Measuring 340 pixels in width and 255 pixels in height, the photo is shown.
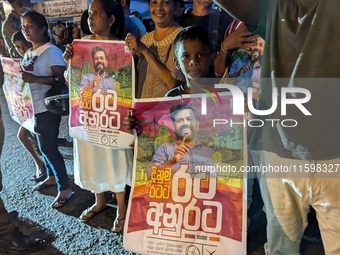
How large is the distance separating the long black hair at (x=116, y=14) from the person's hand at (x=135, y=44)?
0.07 meters

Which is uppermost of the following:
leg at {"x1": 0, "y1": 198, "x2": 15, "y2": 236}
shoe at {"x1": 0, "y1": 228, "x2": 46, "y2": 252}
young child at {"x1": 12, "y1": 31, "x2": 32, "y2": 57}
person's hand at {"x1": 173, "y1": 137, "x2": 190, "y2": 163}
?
young child at {"x1": 12, "y1": 31, "x2": 32, "y2": 57}

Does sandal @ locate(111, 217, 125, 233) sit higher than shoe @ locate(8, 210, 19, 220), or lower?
higher

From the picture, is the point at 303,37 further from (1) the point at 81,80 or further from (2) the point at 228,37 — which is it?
(1) the point at 81,80

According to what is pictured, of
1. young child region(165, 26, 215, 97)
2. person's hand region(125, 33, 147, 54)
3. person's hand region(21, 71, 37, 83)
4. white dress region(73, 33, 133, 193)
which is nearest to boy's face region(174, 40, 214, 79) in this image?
young child region(165, 26, 215, 97)

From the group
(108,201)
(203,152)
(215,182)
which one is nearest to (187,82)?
(203,152)

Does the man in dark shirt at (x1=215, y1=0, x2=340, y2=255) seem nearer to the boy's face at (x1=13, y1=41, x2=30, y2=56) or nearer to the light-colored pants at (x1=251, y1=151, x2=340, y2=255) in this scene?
the light-colored pants at (x1=251, y1=151, x2=340, y2=255)

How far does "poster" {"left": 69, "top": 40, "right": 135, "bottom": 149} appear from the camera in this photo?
123cm

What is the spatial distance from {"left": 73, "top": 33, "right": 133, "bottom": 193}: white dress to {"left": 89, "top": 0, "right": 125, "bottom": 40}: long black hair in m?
0.48

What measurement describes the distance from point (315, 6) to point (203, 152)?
59 centimetres

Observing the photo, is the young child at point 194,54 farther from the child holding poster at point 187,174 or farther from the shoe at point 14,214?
the shoe at point 14,214

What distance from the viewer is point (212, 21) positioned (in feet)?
3.51

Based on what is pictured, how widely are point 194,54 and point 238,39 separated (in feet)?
0.49

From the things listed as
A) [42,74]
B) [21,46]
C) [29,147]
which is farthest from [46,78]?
[29,147]

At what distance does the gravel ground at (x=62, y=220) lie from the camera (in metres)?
1.39
